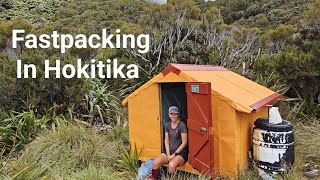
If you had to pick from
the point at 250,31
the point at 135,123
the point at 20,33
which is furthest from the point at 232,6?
the point at 135,123

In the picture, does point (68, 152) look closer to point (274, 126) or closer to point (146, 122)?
point (146, 122)

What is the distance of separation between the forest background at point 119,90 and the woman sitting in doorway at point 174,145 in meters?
0.69

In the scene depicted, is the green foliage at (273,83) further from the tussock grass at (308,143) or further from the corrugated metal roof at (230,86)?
the corrugated metal roof at (230,86)

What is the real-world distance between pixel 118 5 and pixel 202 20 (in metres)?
17.0

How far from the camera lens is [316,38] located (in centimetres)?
1095

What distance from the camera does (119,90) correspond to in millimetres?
11727

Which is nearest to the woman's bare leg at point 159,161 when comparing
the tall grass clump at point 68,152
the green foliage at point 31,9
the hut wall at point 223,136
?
the hut wall at point 223,136

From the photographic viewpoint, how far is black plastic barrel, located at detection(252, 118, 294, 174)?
571cm

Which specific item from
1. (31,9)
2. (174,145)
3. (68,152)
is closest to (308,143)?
(174,145)

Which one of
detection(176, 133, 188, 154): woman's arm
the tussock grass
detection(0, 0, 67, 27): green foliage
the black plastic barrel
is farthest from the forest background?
detection(0, 0, 67, 27): green foliage

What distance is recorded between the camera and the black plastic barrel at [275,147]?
5.71 m

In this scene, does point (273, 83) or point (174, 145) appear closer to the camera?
point (174, 145)

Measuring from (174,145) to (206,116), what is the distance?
0.96 m

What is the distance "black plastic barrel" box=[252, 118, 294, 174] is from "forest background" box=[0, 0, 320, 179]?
0.24m
